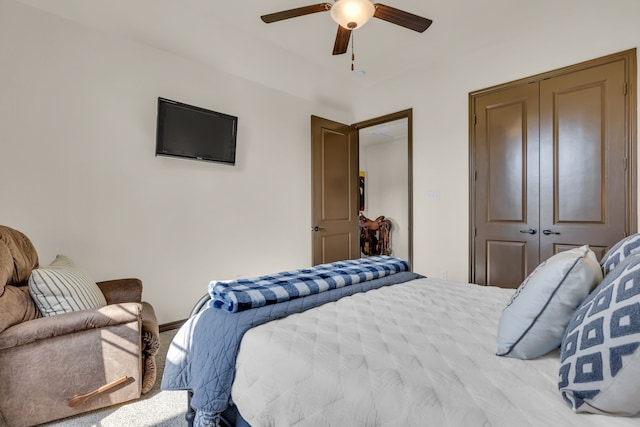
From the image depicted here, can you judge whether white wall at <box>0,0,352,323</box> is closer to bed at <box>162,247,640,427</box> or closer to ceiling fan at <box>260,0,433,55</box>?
ceiling fan at <box>260,0,433,55</box>

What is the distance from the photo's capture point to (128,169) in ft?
8.80

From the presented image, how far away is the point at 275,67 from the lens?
12.0ft

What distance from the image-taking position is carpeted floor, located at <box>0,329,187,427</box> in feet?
5.26

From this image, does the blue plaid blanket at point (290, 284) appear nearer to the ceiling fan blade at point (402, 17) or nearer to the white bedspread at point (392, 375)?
the white bedspread at point (392, 375)

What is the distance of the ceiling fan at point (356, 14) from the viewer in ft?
6.44

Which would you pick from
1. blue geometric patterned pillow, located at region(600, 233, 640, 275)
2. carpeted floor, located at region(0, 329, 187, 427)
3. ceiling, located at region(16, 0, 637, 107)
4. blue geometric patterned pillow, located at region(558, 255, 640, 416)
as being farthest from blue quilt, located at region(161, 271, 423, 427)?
→ ceiling, located at region(16, 0, 637, 107)

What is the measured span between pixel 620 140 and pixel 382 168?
13.8 feet

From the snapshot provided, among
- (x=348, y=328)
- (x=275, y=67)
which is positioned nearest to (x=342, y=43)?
(x=275, y=67)

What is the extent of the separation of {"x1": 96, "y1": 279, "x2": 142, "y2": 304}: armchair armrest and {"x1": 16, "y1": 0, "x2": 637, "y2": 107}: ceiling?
2046mm

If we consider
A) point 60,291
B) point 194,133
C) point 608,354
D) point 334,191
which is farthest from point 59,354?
point 334,191

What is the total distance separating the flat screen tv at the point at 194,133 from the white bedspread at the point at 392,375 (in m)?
2.20

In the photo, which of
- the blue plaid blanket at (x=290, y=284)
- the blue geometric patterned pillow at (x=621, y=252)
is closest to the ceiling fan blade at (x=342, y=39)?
the blue plaid blanket at (x=290, y=284)

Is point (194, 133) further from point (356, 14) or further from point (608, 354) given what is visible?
point (608, 354)

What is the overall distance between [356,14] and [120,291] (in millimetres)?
2492
